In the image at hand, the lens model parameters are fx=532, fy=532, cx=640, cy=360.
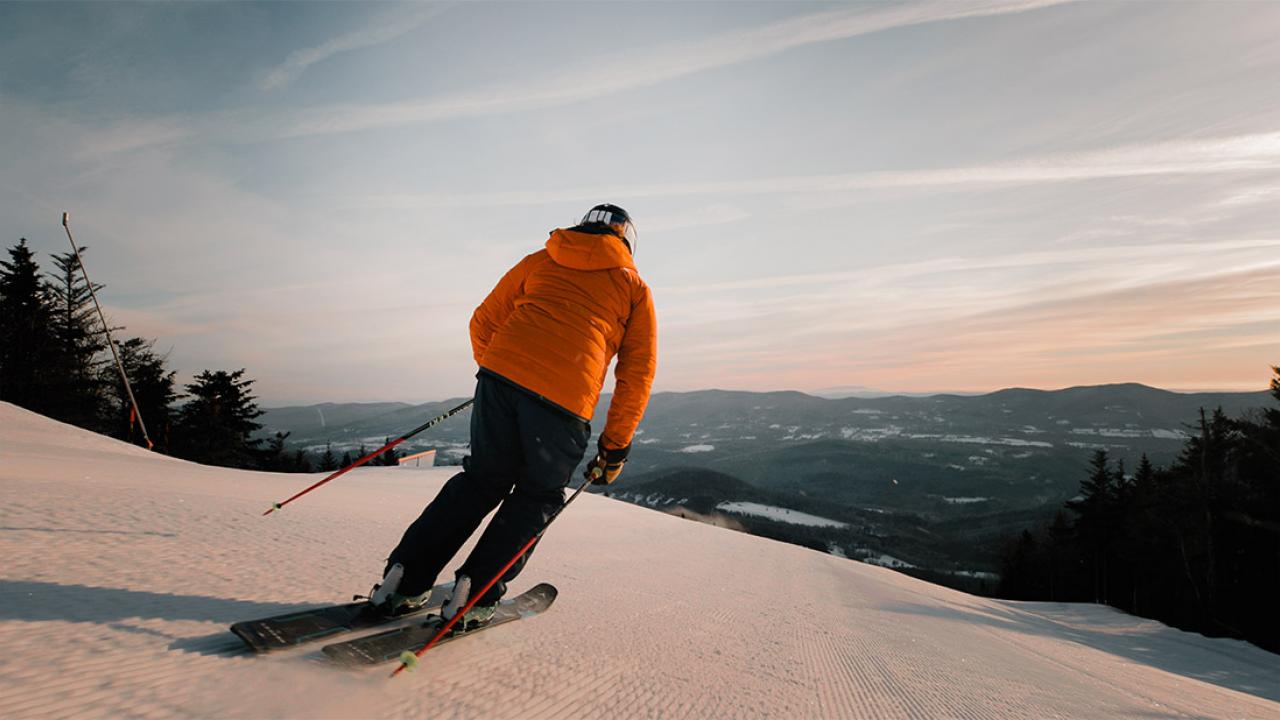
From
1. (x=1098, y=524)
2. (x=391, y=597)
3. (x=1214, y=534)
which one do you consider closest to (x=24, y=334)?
(x=391, y=597)

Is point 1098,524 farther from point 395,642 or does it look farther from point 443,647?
point 395,642

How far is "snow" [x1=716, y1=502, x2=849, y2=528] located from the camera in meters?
157

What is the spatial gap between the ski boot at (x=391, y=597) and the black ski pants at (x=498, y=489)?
0.13ft

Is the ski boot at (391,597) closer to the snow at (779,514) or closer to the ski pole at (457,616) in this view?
the ski pole at (457,616)

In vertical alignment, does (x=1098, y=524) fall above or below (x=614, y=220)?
below

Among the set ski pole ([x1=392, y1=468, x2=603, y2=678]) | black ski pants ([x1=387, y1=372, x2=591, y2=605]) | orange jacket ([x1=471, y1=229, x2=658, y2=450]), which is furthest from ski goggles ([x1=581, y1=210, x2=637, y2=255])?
ski pole ([x1=392, y1=468, x2=603, y2=678])

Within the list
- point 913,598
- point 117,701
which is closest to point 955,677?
point 117,701

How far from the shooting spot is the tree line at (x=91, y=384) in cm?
2892

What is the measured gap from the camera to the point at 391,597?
2.61 meters

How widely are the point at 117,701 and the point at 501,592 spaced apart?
1.47m

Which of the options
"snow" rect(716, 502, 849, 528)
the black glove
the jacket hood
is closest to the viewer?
the jacket hood

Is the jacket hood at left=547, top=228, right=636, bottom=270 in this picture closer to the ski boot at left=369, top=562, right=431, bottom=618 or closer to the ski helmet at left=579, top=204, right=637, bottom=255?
the ski helmet at left=579, top=204, right=637, bottom=255

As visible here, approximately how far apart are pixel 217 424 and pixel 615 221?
44483 millimetres

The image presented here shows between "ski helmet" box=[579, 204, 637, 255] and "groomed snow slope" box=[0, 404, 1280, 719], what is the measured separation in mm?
2328
